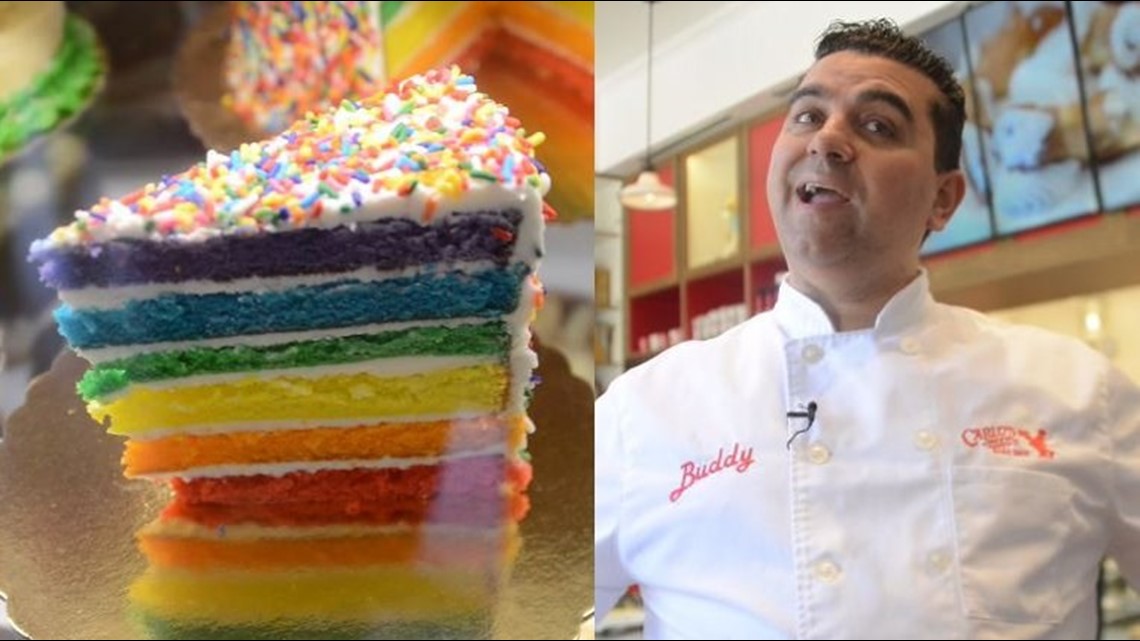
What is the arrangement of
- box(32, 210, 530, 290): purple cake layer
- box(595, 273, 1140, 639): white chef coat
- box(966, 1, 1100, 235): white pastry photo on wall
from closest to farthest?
1. box(595, 273, 1140, 639): white chef coat
2. box(32, 210, 530, 290): purple cake layer
3. box(966, 1, 1100, 235): white pastry photo on wall

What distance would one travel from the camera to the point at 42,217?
2.83 ft

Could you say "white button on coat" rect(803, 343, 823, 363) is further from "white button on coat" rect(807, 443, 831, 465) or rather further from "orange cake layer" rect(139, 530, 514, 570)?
"orange cake layer" rect(139, 530, 514, 570)

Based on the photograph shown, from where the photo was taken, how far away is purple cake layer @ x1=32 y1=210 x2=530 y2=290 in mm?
822

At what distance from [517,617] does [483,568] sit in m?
0.05

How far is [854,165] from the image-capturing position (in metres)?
0.75

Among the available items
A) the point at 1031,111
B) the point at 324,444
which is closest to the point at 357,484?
the point at 324,444

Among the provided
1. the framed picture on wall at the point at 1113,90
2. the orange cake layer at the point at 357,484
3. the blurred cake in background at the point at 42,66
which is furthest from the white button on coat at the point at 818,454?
the blurred cake in background at the point at 42,66

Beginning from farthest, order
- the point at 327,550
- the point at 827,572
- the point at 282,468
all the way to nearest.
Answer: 1. the point at 282,468
2. the point at 327,550
3. the point at 827,572

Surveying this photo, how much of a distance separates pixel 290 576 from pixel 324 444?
0.54ft

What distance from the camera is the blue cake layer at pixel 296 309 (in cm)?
85

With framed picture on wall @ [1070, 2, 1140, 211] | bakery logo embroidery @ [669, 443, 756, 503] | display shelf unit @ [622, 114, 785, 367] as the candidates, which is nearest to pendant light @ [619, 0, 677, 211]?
display shelf unit @ [622, 114, 785, 367]

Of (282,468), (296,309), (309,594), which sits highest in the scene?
(296,309)

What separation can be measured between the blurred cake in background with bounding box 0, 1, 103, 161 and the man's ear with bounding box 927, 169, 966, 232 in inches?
25.4

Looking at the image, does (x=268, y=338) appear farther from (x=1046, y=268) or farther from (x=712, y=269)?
(x=1046, y=268)
